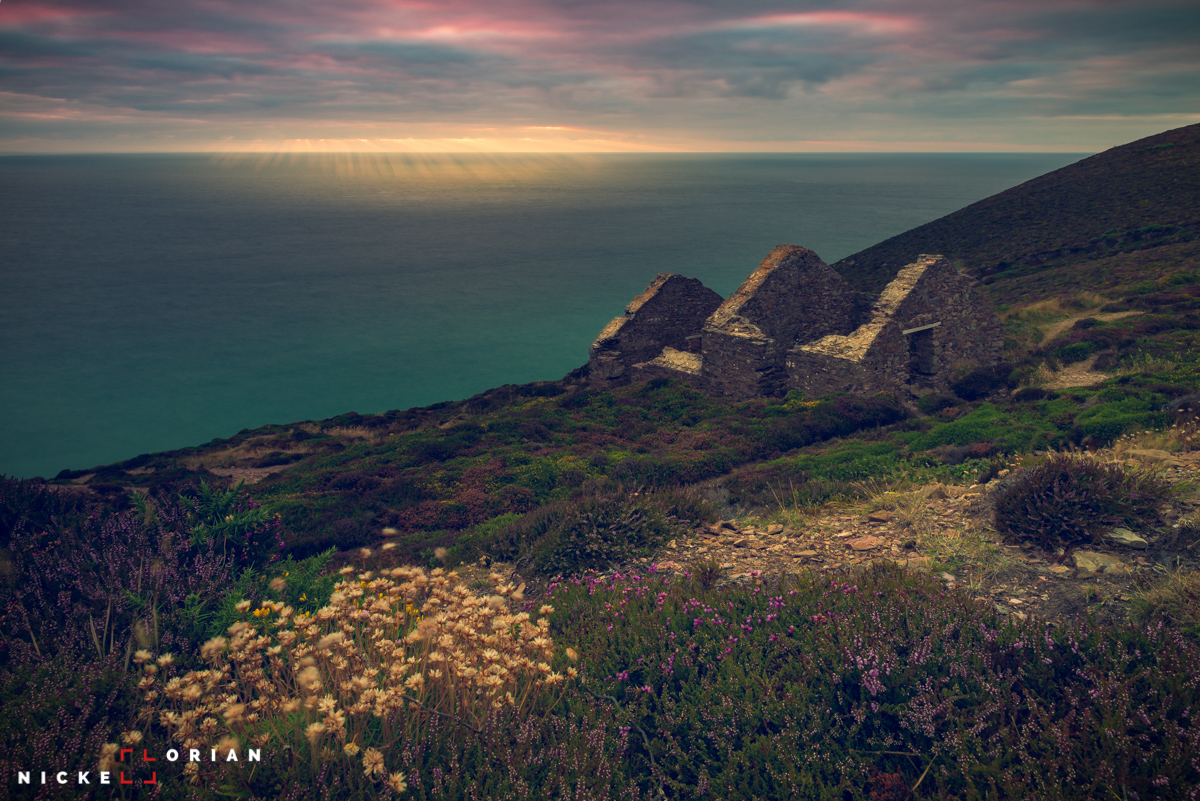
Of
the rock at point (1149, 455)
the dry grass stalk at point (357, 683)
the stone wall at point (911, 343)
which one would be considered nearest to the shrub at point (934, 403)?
the stone wall at point (911, 343)

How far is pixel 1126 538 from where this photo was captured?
529 cm

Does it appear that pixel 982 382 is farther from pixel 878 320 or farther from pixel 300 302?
pixel 300 302

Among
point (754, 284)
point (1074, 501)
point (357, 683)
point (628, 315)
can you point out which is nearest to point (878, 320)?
point (754, 284)

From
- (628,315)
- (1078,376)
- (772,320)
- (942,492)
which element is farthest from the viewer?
(628,315)

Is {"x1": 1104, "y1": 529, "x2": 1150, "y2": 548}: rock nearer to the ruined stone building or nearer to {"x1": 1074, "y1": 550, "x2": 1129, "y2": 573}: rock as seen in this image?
{"x1": 1074, "y1": 550, "x2": 1129, "y2": 573}: rock

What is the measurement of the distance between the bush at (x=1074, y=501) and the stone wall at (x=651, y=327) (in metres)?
16.8

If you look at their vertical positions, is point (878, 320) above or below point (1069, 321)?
below

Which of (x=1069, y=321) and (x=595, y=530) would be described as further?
(x=1069, y=321)

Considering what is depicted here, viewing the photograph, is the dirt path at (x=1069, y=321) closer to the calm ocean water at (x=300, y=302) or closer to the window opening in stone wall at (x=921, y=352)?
the window opening in stone wall at (x=921, y=352)

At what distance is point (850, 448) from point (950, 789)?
8.87 metres

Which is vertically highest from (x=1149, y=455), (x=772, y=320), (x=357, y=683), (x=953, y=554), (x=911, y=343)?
(x=772, y=320)

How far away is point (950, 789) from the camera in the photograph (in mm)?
3068

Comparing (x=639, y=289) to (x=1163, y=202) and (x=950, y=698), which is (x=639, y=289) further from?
(x=950, y=698)

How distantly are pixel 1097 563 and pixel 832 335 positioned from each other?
13868mm
